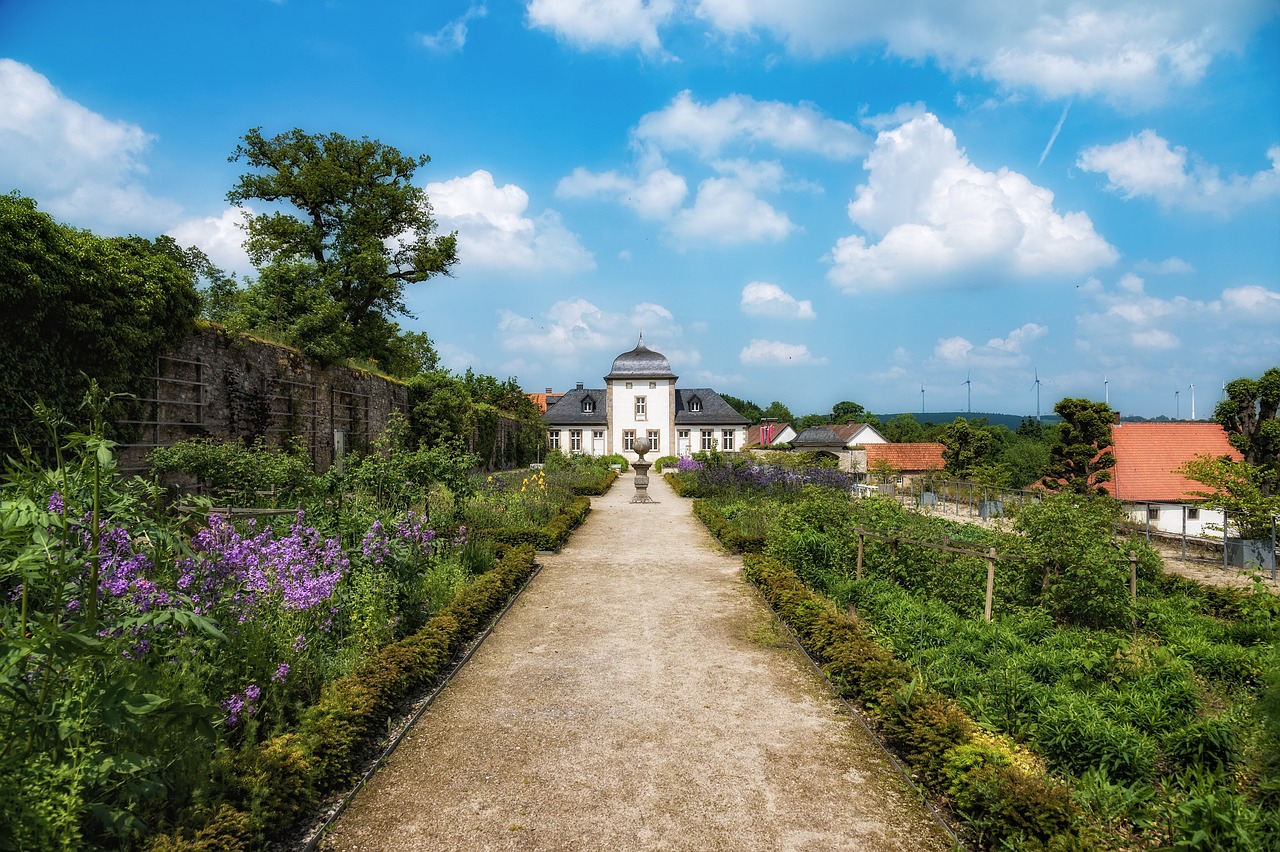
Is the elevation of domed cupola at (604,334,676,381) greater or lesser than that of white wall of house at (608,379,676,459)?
greater

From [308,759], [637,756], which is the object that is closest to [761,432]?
[637,756]

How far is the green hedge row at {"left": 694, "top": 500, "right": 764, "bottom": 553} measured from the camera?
1095cm

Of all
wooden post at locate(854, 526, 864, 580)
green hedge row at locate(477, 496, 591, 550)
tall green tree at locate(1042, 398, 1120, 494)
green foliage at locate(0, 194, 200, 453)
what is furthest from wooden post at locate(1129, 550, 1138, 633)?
tall green tree at locate(1042, 398, 1120, 494)

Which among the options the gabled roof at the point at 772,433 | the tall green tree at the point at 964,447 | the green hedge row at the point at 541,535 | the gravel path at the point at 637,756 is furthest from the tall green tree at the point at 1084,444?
the gabled roof at the point at 772,433

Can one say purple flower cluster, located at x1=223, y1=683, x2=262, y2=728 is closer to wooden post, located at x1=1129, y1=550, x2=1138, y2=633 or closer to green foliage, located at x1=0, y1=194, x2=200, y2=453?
green foliage, located at x1=0, y1=194, x2=200, y2=453

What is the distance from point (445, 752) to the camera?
13.7 ft

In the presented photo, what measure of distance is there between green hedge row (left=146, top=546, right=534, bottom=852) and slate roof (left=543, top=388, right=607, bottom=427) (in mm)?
38757

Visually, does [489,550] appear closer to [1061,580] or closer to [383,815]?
[383,815]

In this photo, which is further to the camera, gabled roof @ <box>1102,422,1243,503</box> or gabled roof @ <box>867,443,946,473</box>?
gabled roof @ <box>867,443,946,473</box>

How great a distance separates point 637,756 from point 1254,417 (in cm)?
2030

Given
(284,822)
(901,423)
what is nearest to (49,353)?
(284,822)

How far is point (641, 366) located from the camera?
44250 millimetres

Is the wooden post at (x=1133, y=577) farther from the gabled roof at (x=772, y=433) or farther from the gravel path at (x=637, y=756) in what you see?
the gabled roof at (x=772, y=433)

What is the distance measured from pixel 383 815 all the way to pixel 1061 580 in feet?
20.6
